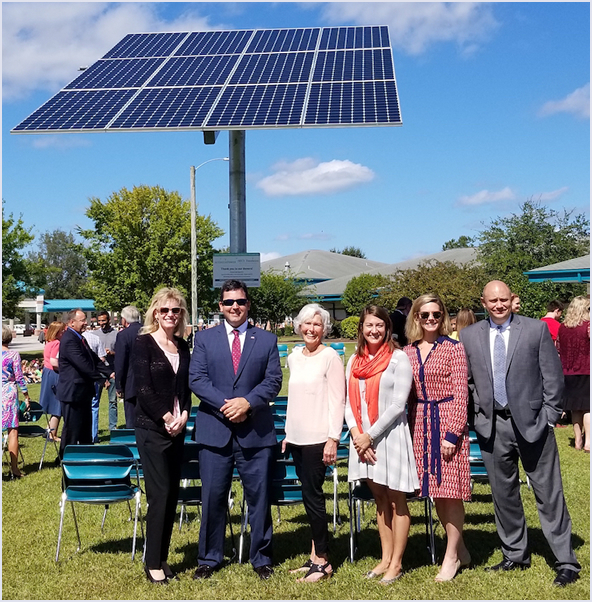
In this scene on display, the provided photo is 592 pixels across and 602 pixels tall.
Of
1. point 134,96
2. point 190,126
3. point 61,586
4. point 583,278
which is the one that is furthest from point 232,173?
point 583,278

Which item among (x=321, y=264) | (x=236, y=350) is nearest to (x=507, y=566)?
(x=236, y=350)

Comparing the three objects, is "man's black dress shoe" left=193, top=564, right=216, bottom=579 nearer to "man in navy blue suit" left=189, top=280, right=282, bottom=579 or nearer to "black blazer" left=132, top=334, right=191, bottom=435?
"man in navy blue suit" left=189, top=280, right=282, bottom=579

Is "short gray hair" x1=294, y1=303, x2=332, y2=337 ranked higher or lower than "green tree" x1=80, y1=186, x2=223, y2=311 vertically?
lower

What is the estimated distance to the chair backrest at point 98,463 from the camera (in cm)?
636

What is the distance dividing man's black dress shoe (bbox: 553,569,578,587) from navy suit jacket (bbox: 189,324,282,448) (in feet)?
7.66

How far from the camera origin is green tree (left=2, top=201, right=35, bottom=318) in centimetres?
3619

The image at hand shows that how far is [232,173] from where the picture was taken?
412 inches

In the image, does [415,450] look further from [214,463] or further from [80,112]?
[80,112]

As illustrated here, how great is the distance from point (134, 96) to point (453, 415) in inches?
312

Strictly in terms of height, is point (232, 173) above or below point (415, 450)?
above

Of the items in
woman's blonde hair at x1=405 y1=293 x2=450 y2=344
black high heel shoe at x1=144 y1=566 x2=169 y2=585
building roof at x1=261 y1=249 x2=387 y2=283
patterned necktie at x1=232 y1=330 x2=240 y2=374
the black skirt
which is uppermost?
building roof at x1=261 y1=249 x2=387 y2=283

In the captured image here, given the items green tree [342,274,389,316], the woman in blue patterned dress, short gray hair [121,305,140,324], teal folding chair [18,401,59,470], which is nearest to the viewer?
the woman in blue patterned dress

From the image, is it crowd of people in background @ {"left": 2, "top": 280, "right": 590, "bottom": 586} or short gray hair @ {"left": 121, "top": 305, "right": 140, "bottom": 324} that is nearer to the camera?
crowd of people in background @ {"left": 2, "top": 280, "right": 590, "bottom": 586}

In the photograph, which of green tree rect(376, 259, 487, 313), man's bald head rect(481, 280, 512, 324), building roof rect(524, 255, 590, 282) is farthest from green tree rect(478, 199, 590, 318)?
man's bald head rect(481, 280, 512, 324)
